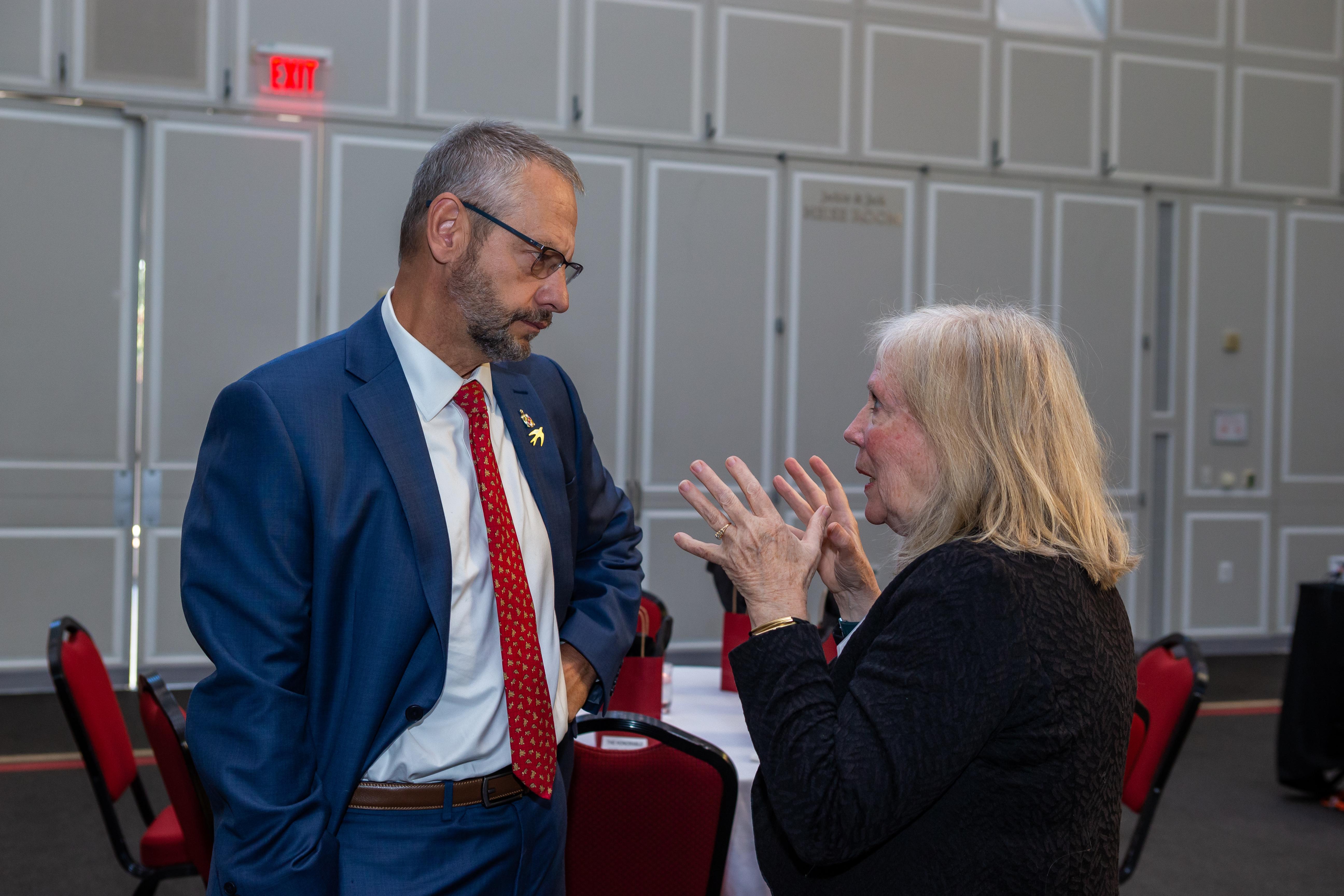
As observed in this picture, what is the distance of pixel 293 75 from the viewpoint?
5.66m

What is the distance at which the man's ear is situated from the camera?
143 centimetres

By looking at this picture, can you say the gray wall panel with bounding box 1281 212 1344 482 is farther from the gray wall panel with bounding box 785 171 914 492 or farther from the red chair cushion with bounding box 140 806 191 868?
the red chair cushion with bounding box 140 806 191 868

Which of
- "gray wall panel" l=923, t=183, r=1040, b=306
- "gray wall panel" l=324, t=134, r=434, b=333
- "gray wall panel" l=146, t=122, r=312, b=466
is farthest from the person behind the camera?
"gray wall panel" l=923, t=183, r=1040, b=306

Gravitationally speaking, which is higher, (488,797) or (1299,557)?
(488,797)

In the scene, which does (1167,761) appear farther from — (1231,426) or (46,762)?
(1231,426)

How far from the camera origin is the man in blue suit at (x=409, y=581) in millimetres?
1209

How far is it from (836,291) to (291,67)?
11.3 feet

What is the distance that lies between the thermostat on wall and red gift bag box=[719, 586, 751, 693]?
5.61m

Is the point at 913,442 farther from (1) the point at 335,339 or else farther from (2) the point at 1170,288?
(2) the point at 1170,288

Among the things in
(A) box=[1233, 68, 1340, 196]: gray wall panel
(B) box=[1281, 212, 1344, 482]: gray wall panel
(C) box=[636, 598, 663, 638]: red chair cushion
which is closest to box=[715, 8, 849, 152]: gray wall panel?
(A) box=[1233, 68, 1340, 196]: gray wall panel

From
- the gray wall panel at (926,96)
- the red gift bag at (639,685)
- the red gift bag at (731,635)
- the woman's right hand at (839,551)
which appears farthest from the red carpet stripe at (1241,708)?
the woman's right hand at (839,551)

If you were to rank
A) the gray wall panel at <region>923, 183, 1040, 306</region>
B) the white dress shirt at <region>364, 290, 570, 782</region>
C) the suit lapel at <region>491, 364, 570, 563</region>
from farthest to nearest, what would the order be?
1. the gray wall panel at <region>923, 183, 1040, 306</region>
2. the suit lapel at <region>491, 364, 570, 563</region>
3. the white dress shirt at <region>364, 290, 570, 782</region>

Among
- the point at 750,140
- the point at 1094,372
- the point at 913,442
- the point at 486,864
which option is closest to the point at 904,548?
the point at 913,442

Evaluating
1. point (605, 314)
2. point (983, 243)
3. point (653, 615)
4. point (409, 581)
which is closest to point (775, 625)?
point (409, 581)
